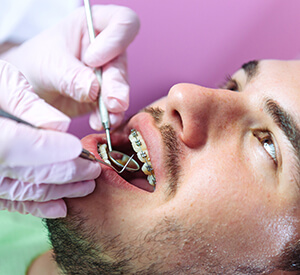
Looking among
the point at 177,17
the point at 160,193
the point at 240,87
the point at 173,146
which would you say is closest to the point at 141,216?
the point at 160,193

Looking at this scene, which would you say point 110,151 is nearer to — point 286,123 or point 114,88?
point 114,88

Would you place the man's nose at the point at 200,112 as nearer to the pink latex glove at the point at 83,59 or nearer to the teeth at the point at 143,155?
the teeth at the point at 143,155

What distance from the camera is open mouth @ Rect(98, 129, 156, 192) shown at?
1.07m

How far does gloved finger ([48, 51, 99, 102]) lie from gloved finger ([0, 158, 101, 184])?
0.49 m

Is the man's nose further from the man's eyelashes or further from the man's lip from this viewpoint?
the man's eyelashes

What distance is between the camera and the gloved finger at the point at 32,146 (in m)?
0.75

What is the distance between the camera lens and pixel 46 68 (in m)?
1.37

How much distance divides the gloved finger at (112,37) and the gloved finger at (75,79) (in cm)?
6

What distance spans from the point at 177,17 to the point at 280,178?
1261 mm

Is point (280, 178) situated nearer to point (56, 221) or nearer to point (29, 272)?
point (56, 221)

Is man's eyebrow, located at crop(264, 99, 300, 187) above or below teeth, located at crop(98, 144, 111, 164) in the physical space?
above

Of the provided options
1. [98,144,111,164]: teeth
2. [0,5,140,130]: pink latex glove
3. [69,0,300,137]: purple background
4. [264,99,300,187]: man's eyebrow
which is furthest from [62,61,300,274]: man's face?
[69,0,300,137]: purple background

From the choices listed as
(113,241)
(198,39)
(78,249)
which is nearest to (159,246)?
(113,241)

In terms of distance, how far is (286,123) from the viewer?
0.94 m
